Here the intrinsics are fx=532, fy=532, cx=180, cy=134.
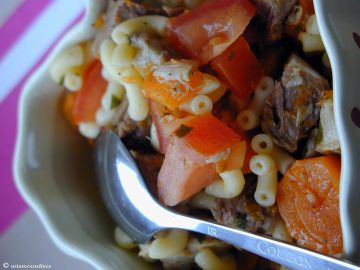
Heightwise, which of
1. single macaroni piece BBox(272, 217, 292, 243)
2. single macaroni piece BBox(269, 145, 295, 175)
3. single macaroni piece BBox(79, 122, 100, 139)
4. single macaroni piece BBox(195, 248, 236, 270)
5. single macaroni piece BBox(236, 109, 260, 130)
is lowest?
single macaroni piece BBox(195, 248, 236, 270)

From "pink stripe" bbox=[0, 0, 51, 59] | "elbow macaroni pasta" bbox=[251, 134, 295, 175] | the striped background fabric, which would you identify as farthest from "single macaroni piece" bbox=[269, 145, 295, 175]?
"pink stripe" bbox=[0, 0, 51, 59]

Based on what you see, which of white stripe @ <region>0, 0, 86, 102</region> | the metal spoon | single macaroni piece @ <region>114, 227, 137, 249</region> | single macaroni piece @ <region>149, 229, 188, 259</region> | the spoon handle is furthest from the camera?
white stripe @ <region>0, 0, 86, 102</region>

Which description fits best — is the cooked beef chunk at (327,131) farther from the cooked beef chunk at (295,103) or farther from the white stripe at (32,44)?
the white stripe at (32,44)

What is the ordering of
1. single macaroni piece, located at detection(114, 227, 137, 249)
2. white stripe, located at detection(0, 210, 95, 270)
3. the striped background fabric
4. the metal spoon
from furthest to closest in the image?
the striped background fabric, white stripe, located at detection(0, 210, 95, 270), single macaroni piece, located at detection(114, 227, 137, 249), the metal spoon

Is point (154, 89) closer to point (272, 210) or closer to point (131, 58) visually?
point (131, 58)

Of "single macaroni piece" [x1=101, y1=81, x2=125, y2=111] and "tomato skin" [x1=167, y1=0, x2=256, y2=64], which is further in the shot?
"single macaroni piece" [x1=101, y1=81, x2=125, y2=111]

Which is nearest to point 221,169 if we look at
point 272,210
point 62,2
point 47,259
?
point 272,210

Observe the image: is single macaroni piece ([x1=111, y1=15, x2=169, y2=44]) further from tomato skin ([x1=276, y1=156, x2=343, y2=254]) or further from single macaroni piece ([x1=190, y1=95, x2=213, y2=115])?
tomato skin ([x1=276, y1=156, x2=343, y2=254])

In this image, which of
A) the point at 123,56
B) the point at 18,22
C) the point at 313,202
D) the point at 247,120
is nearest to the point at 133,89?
the point at 123,56
